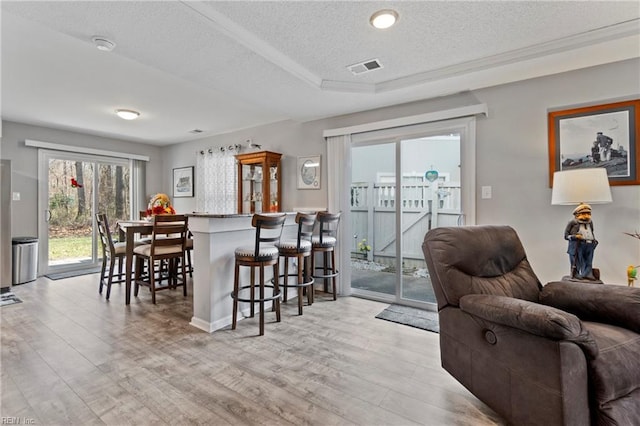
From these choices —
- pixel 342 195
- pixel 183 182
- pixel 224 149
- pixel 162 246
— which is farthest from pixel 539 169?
pixel 183 182

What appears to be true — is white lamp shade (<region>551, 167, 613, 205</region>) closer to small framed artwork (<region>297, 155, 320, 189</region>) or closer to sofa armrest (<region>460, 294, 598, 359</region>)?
sofa armrest (<region>460, 294, 598, 359</region>)

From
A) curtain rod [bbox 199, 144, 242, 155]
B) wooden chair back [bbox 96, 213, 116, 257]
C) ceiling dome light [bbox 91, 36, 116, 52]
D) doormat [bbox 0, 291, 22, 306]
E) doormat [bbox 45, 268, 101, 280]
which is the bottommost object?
doormat [bbox 0, 291, 22, 306]

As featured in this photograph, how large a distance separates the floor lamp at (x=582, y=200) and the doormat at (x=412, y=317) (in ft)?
3.86

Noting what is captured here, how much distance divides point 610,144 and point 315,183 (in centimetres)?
300

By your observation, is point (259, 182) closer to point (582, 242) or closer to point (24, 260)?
point (24, 260)

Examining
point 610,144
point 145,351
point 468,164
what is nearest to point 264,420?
point 145,351

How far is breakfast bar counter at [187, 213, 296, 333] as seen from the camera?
8.92ft

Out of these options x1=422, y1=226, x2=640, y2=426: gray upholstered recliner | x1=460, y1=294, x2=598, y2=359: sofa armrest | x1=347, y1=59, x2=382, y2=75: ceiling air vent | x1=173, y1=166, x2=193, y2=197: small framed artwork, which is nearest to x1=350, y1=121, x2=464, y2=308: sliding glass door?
x1=347, y1=59, x2=382, y2=75: ceiling air vent

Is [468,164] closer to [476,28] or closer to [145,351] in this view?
[476,28]

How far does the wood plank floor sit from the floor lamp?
125 centimetres

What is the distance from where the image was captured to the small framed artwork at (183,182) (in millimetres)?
5988

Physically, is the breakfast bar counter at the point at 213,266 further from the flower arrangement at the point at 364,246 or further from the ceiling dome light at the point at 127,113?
the ceiling dome light at the point at 127,113

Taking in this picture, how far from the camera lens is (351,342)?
250cm

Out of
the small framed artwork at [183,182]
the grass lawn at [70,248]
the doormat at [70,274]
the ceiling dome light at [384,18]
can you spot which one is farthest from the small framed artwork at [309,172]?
the grass lawn at [70,248]
